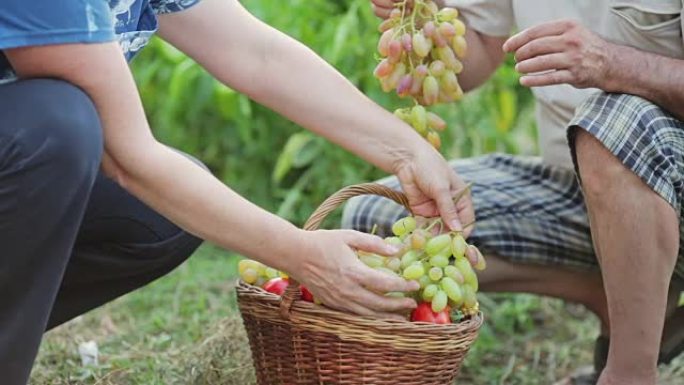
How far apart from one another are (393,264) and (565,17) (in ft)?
2.57

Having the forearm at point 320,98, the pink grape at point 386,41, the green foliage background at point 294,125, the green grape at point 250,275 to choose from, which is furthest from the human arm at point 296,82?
the green foliage background at point 294,125

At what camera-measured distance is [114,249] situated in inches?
91.8

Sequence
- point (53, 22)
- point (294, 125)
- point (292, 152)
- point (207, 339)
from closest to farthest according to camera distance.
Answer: point (53, 22) → point (207, 339) → point (292, 152) → point (294, 125)

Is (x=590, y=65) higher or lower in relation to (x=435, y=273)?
higher

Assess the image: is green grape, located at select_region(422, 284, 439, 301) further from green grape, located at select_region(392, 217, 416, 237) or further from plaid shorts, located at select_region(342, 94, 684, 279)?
plaid shorts, located at select_region(342, 94, 684, 279)

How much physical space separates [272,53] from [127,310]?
1186 millimetres

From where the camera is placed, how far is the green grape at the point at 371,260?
2.03m

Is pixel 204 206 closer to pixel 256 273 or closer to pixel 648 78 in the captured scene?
pixel 256 273

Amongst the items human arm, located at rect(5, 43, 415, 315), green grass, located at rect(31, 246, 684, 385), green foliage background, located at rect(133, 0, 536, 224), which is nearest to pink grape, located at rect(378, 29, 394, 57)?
human arm, located at rect(5, 43, 415, 315)

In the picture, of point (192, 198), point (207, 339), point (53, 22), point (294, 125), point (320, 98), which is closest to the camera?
point (53, 22)

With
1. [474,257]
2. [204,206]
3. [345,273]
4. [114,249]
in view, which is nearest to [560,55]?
[474,257]

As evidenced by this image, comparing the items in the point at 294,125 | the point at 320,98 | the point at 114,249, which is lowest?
the point at 294,125

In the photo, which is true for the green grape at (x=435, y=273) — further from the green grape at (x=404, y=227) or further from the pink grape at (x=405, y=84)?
the pink grape at (x=405, y=84)

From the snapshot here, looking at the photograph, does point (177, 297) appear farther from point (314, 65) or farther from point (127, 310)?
point (314, 65)
